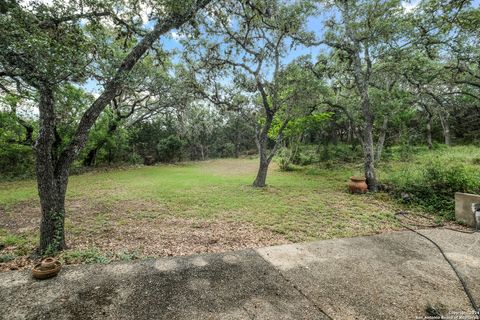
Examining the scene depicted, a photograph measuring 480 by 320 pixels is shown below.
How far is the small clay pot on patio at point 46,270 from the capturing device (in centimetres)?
228

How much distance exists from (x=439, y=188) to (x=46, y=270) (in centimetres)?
763

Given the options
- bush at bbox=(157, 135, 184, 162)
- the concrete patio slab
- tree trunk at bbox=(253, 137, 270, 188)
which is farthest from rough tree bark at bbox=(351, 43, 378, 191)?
bush at bbox=(157, 135, 184, 162)

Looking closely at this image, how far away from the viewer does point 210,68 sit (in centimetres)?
724

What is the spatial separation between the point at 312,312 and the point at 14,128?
12.0 m

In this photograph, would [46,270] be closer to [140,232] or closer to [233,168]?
[140,232]

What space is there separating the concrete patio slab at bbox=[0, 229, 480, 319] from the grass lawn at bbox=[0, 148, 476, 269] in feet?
1.78

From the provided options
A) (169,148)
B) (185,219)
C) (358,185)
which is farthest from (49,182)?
(169,148)

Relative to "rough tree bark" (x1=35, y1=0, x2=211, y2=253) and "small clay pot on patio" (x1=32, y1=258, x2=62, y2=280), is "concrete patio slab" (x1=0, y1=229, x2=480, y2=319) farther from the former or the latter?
"rough tree bark" (x1=35, y1=0, x2=211, y2=253)

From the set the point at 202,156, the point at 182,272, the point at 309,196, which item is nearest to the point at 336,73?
the point at 309,196

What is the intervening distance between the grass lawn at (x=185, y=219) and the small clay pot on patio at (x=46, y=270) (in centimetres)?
41

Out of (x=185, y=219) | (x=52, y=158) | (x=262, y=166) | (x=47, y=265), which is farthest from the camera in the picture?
(x=262, y=166)

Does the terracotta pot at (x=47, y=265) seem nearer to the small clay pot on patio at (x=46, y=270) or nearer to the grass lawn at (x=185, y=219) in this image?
the small clay pot on patio at (x=46, y=270)

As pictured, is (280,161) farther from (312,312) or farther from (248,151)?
(248,151)

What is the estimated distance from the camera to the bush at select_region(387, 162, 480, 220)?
4824 mm
